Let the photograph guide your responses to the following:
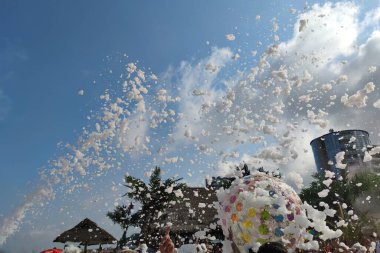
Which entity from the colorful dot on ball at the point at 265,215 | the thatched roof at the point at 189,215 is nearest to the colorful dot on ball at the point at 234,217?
the colorful dot on ball at the point at 265,215

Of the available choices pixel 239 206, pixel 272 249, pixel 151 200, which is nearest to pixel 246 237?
pixel 239 206

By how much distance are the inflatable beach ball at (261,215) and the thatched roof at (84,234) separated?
6.94 meters

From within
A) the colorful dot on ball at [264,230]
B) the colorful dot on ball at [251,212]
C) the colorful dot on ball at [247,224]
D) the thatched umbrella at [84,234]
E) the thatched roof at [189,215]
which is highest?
the thatched roof at [189,215]

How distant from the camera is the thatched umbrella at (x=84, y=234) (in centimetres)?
1148

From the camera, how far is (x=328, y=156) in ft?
227

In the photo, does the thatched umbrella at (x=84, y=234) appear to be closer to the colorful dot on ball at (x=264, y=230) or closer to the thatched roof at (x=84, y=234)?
the thatched roof at (x=84, y=234)

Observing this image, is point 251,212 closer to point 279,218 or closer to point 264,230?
point 264,230

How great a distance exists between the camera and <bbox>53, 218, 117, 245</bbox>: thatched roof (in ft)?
37.7

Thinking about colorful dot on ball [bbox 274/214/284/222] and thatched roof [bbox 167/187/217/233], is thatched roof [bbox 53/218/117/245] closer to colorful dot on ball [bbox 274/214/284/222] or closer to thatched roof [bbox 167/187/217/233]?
colorful dot on ball [bbox 274/214/284/222]

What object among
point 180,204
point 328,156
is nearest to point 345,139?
point 328,156

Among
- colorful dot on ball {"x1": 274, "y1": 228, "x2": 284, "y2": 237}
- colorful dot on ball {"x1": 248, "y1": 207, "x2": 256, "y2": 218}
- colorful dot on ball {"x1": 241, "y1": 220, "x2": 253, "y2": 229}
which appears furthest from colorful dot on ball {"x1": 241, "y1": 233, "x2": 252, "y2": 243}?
colorful dot on ball {"x1": 274, "y1": 228, "x2": 284, "y2": 237}

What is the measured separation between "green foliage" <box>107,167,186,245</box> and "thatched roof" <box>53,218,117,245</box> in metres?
15.0

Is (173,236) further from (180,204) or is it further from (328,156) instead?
(328,156)

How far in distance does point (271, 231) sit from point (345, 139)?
7246cm
